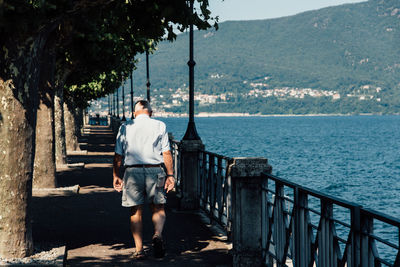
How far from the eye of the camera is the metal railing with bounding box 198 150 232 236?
9125 mm

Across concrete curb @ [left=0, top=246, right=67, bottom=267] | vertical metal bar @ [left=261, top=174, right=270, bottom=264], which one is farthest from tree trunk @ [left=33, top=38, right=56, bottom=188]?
vertical metal bar @ [left=261, top=174, right=270, bottom=264]

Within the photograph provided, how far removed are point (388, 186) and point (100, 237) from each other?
1646 inches

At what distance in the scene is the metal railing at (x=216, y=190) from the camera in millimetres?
9125

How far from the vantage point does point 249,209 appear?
7086 millimetres

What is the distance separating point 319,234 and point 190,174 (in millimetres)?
6648

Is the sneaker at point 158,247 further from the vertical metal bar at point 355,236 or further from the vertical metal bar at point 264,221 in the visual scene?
the vertical metal bar at point 355,236

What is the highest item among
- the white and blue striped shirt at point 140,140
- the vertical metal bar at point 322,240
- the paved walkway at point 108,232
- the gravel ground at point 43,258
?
the white and blue striped shirt at point 140,140

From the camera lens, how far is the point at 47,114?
14.2m

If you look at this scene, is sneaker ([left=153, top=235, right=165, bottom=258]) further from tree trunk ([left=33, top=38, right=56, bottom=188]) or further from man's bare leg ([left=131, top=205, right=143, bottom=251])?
tree trunk ([left=33, top=38, right=56, bottom=188])

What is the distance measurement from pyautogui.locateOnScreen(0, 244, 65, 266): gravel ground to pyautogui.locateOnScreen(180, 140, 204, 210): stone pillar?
4.20 metres

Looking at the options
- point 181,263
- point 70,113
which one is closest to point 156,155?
point 181,263

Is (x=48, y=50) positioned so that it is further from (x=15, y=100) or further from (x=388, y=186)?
(x=388, y=186)

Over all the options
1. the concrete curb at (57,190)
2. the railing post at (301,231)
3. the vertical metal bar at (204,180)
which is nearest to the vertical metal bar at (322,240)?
the railing post at (301,231)

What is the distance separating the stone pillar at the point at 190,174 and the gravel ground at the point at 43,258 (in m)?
4.20
